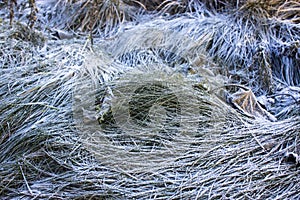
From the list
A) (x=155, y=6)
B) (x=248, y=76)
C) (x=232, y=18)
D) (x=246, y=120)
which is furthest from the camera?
(x=155, y=6)

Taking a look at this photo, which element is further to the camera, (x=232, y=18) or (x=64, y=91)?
(x=232, y=18)

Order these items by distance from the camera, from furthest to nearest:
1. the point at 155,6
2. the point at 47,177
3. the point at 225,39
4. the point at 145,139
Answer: the point at 155,6 → the point at 225,39 → the point at 145,139 → the point at 47,177

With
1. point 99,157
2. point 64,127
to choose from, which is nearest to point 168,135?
point 99,157

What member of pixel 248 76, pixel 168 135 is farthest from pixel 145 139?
pixel 248 76

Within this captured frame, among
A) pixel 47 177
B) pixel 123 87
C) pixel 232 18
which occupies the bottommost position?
pixel 47 177

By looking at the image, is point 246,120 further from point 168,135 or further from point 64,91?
point 64,91

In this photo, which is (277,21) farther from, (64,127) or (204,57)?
(64,127)

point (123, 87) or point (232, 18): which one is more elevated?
point (232, 18)
